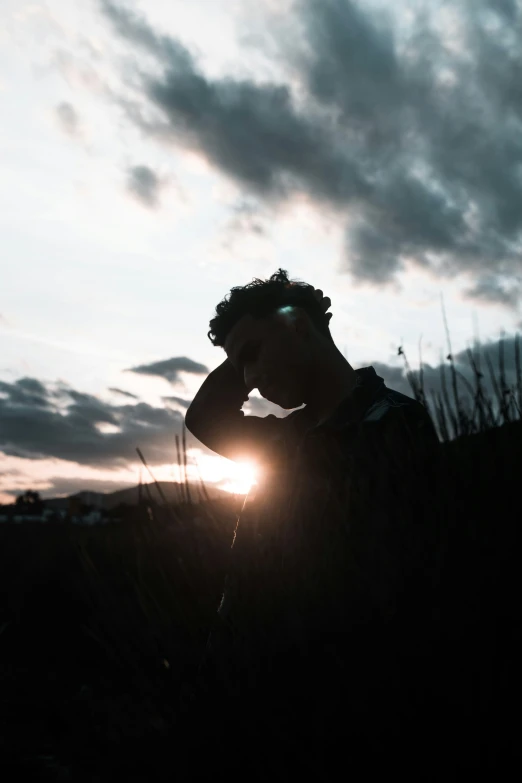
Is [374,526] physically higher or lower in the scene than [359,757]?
higher

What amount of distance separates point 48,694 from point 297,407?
4.90m

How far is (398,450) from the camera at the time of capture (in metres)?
1.88

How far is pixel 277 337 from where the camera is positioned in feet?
9.22

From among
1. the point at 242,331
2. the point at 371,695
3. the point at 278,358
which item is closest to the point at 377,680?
the point at 371,695

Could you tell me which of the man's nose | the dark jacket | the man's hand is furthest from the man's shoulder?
the man's hand

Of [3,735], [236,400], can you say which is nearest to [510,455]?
[236,400]

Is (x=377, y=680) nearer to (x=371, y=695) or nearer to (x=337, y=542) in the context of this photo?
(x=371, y=695)

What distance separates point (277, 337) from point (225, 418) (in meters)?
0.68

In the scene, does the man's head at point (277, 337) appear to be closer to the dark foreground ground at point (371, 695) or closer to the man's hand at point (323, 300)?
the man's hand at point (323, 300)

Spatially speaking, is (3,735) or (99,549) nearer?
(3,735)

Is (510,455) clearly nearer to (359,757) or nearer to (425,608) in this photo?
(425,608)

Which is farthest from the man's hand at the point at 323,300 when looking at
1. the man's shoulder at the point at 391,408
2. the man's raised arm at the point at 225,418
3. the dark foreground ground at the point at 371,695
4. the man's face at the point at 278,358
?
the dark foreground ground at the point at 371,695

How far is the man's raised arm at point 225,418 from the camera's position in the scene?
3.15m

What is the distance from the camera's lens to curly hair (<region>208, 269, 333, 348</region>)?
3.07m
